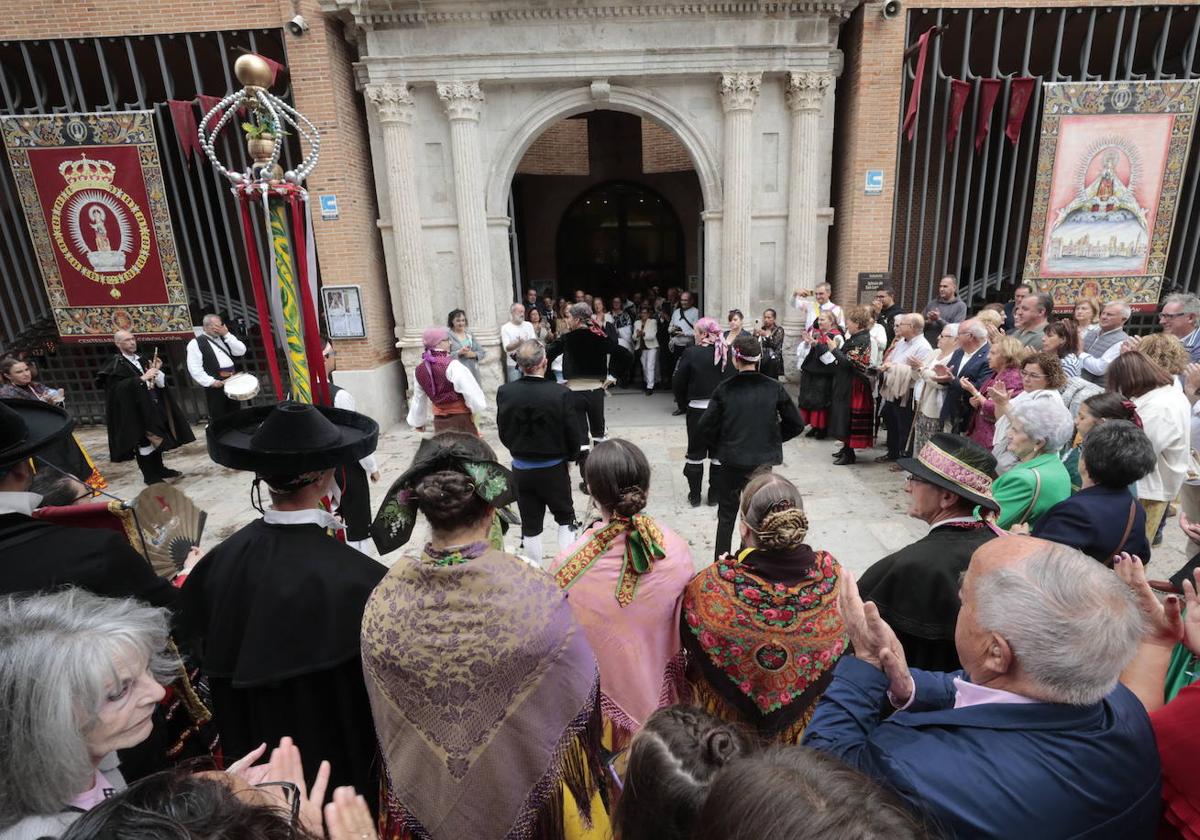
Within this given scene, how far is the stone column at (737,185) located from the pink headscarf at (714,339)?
11.1 ft

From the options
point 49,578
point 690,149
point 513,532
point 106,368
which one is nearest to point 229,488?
point 106,368

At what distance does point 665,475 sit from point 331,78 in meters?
6.78

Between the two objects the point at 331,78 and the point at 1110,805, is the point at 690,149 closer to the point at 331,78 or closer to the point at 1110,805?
the point at 331,78

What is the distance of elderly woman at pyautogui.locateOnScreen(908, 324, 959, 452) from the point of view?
5434 millimetres

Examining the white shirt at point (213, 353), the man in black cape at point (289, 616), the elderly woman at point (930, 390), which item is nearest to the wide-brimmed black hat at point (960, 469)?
the man in black cape at point (289, 616)

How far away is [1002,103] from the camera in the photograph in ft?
28.0

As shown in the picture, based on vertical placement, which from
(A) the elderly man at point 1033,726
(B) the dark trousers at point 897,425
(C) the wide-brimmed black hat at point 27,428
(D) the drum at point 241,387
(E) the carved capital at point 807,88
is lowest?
(B) the dark trousers at point 897,425

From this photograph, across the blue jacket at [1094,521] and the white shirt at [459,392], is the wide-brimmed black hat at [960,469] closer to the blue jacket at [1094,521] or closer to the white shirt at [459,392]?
the blue jacket at [1094,521]

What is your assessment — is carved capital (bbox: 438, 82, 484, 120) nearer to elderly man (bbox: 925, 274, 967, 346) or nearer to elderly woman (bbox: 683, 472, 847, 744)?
elderly man (bbox: 925, 274, 967, 346)

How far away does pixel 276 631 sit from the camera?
5.83 ft

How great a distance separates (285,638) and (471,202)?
311 inches

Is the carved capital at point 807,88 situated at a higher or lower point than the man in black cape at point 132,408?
higher

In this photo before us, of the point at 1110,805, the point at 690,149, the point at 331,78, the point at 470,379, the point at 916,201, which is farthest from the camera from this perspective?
the point at 916,201

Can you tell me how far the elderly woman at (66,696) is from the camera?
3.53 feet
